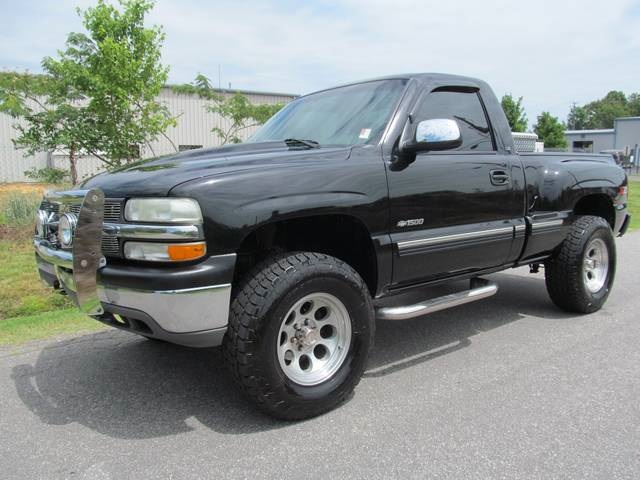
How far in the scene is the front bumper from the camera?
249 cm

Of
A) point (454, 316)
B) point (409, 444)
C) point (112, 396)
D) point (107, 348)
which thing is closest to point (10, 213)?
point (107, 348)

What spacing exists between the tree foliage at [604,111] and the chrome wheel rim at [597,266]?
12709 centimetres

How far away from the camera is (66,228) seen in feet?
9.39

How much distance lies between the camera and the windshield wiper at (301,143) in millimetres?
3471

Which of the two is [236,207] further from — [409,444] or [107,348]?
[107,348]

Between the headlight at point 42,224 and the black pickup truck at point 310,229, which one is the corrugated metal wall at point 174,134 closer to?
the black pickup truck at point 310,229

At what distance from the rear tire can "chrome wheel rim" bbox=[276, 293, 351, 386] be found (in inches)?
101

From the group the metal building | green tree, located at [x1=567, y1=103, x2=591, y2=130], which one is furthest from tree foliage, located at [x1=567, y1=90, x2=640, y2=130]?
the metal building

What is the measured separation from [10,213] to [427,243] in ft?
26.8

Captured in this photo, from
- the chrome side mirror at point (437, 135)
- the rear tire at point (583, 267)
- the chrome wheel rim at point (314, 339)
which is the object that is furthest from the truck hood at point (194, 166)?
the rear tire at point (583, 267)

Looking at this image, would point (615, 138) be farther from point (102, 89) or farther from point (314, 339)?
point (314, 339)

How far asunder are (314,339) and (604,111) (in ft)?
440

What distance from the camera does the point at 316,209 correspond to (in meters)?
2.88

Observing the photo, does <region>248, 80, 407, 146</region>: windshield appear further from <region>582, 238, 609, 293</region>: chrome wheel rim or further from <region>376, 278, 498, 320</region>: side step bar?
<region>582, 238, 609, 293</region>: chrome wheel rim
